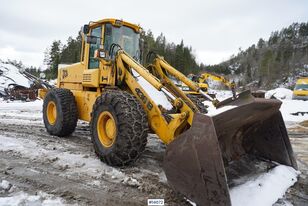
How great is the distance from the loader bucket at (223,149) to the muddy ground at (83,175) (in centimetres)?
37

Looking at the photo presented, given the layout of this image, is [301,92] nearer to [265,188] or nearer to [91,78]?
[91,78]

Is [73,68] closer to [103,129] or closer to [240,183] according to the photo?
[103,129]

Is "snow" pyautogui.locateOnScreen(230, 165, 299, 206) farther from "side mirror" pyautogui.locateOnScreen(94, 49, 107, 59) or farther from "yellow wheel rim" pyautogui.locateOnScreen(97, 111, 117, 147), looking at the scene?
"side mirror" pyautogui.locateOnScreen(94, 49, 107, 59)

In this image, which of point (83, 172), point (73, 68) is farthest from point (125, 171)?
point (73, 68)

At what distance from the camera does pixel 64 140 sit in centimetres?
671

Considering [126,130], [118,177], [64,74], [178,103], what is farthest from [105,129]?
[64,74]

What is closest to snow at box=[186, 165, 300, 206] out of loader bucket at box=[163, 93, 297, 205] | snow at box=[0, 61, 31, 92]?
loader bucket at box=[163, 93, 297, 205]

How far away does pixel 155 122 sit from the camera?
4.73 m

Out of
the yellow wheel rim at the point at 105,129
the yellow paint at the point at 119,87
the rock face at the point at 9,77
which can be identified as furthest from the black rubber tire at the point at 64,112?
the rock face at the point at 9,77

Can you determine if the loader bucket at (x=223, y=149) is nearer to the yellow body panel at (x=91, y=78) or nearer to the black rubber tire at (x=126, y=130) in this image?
the black rubber tire at (x=126, y=130)

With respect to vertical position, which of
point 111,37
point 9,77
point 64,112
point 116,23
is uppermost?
point 116,23

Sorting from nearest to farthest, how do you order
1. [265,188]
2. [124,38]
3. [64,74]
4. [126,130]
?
[265,188]
[126,130]
[124,38]
[64,74]

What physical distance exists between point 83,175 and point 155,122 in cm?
127

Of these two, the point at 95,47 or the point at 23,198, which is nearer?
the point at 23,198
